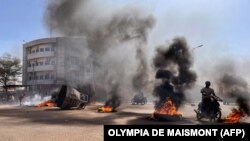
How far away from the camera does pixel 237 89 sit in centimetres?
1867

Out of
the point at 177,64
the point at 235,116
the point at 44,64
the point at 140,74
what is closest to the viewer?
the point at 235,116

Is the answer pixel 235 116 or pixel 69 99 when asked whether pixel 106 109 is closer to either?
pixel 69 99

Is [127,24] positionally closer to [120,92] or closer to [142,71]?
[142,71]

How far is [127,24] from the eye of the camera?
34250mm

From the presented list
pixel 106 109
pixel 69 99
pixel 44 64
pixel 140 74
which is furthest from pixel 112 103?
pixel 44 64

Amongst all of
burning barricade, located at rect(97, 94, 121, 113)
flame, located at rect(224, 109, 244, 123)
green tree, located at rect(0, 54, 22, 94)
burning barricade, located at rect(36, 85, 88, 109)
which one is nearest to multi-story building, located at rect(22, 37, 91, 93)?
green tree, located at rect(0, 54, 22, 94)

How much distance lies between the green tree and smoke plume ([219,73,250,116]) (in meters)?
54.2

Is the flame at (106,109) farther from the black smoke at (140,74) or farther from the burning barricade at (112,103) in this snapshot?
the black smoke at (140,74)

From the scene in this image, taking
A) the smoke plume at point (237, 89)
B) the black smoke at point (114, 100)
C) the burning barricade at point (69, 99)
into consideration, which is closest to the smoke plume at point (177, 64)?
the black smoke at point (114, 100)

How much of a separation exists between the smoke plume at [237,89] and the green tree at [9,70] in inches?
2133

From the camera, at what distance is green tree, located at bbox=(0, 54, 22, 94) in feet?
219

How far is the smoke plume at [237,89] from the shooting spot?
17609 millimetres

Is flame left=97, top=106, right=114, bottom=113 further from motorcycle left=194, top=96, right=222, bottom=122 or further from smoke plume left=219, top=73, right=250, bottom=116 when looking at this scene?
motorcycle left=194, top=96, right=222, bottom=122

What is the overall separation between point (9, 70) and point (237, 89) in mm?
56870
